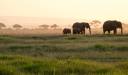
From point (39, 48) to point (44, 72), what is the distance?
1474cm

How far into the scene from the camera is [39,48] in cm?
3155

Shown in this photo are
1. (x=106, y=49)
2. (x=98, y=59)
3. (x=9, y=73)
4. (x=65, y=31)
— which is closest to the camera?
(x=9, y=73)

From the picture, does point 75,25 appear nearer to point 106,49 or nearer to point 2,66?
point 106,49

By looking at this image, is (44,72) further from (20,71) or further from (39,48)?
(39,48)

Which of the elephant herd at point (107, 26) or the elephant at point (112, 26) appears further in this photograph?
the elephant herd at point (107, 26)

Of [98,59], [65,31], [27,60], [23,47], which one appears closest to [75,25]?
[65,31]

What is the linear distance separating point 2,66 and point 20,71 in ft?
2.25

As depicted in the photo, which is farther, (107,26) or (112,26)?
(107,26)

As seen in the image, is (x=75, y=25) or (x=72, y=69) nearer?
(x=72, y=69)

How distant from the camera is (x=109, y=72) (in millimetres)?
16609

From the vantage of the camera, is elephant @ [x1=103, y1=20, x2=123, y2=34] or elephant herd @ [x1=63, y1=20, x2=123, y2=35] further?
elephant herd @ [x1=63, y1=20, x2=123, y2=35]

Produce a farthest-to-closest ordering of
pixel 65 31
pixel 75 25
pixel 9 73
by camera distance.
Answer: pixel 65 31, pixel 75 25, pixel 9 73

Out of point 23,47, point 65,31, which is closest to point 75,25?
point 65,31

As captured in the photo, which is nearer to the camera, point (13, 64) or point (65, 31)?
point (13, 64)
